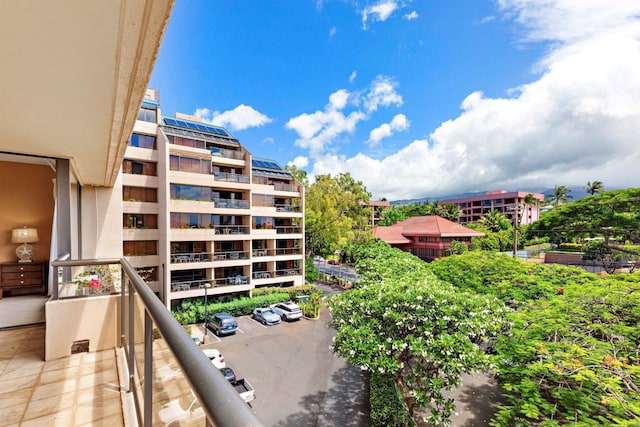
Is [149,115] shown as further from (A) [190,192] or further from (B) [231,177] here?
(B) [231,177]

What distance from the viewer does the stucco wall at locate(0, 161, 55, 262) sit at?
4773mm

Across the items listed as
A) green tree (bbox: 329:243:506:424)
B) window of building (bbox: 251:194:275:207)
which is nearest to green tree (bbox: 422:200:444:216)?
window of building (bbox: 251:194:275:207)

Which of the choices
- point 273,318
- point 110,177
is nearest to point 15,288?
point 110,177

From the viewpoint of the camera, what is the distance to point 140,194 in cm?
1324

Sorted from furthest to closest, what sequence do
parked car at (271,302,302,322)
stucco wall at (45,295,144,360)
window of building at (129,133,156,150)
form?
1. parked car at (271,302,302,322)
2. window of building at (129,133,156,150)
3. stucco wall at (45,295,144,360)

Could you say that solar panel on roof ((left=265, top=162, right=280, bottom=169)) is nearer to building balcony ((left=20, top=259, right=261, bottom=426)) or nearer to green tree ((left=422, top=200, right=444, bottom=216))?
building balcony ((left=20, top=259, right=261, bottom=426))

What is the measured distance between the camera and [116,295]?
3117 mm

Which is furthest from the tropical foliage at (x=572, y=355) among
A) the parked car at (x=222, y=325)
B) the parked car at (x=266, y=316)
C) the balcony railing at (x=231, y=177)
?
the balcony railing at (x=231, y=177)

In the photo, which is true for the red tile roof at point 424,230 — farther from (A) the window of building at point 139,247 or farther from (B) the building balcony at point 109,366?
(B) the building balcony at point 109,366

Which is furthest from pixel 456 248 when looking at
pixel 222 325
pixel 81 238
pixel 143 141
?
pixel 81 238

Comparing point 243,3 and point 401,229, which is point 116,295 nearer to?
point 243,3

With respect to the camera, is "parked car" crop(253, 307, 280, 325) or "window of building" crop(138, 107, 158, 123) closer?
"parked car" crop(253, 307, 280, 325)

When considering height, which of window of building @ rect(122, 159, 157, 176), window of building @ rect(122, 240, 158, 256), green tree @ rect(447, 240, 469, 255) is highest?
window of building @ rect(122, 159, 157, 176)

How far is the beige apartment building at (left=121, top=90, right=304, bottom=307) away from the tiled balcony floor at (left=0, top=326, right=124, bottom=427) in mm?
9152
